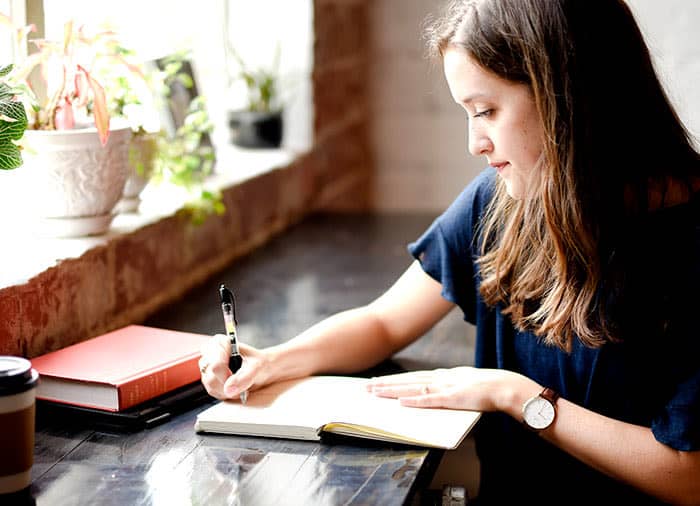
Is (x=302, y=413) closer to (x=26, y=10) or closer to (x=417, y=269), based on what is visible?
(x=417, y=269)

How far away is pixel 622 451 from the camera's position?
1304 mm

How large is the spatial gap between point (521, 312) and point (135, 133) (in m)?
0.80

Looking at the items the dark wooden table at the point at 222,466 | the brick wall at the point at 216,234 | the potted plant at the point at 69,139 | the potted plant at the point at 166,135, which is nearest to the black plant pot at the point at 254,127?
the brick wall at the point at 216,234

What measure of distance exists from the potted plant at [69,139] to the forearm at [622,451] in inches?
31.2

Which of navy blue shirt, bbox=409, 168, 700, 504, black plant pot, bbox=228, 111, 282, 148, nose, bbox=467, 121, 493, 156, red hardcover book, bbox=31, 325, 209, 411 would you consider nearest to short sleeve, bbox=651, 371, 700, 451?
navy blue shirt, bbox=409, 168, 700, 504

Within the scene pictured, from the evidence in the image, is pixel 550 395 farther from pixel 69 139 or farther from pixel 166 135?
pixel 166 135

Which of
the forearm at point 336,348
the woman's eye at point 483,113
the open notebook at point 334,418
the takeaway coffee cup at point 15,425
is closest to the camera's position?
the takeaway coffee cup at point 15,425

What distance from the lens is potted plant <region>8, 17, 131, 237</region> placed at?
5.22ft

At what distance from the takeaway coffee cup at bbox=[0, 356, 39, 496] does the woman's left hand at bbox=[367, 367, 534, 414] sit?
19.6 inches

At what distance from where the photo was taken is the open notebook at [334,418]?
48.8 inches

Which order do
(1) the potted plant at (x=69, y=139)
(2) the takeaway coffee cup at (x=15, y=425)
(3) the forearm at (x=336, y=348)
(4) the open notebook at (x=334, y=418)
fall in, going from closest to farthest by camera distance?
(2) the takeaway coffee cup at (x=15, y=425) → (4) the open notebook at (x=334, y=418) → (3) the forearm at (x=336, y=348) → (1) the potted plant at (x=69, y=139)

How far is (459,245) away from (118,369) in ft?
1.94

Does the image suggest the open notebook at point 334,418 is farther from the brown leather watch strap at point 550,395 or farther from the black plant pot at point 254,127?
the black plant pot at point 254,127

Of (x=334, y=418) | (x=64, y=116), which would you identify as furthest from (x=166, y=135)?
(x=334, y=418)
